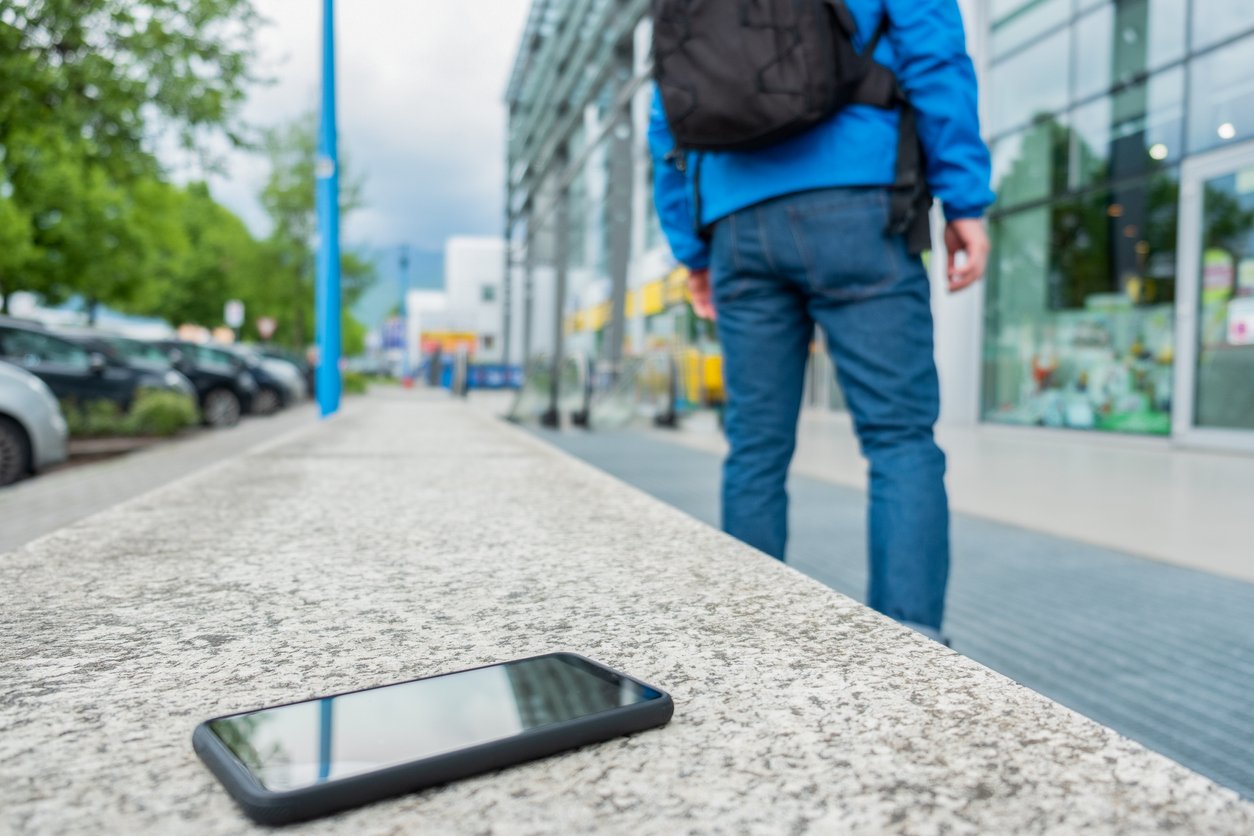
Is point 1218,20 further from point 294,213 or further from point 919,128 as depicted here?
point 294,213

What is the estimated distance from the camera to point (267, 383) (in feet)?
60.6

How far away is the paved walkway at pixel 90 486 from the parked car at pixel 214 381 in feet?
11.3

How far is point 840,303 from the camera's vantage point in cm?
199

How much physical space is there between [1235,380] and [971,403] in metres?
4.36

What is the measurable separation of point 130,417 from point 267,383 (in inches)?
283

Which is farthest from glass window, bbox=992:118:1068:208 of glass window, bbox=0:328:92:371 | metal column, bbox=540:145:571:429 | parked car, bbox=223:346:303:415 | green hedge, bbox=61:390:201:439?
parked car, bbox=223:346:303:415

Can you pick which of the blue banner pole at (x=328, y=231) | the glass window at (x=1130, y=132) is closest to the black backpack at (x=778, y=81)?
the blue banner pole at (x=328, y=231)

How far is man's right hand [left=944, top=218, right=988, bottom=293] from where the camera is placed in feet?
6.84

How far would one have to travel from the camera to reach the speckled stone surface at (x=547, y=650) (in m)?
0.61

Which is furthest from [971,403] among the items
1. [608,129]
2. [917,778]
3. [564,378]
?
[917,778]

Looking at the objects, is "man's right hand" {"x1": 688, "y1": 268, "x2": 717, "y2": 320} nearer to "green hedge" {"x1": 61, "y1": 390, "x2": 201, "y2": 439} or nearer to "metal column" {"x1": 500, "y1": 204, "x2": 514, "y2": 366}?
"green hedge" {"x1": 61, "y1": 390, "x2": 201, "y2": 439}

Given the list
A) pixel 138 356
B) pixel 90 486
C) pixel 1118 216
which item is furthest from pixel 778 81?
pixel 138 356

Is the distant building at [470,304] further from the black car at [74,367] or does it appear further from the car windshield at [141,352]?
the black car at [74,367]

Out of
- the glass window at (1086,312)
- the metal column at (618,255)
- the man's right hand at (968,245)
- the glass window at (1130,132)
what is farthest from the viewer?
the metal column at (618,255)
